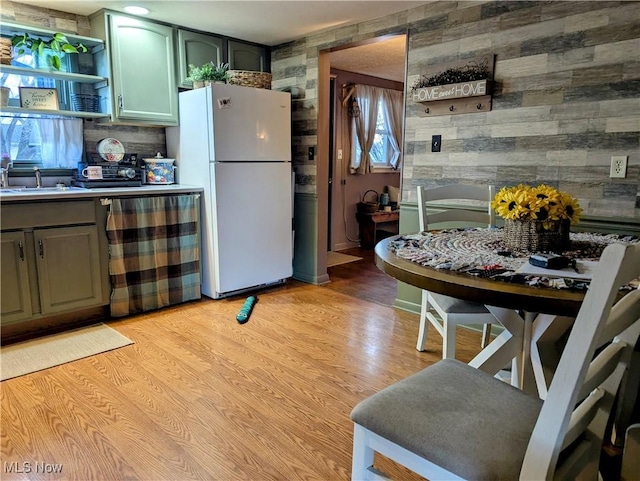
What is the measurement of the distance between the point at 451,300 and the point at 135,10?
2872mm

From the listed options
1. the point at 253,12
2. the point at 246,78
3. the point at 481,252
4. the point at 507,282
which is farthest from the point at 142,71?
the point at 507,282

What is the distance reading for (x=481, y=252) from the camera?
4.81 feet

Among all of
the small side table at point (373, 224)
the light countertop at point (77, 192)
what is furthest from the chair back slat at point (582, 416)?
the small side table at point (373, 224)

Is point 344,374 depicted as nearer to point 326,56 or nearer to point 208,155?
point 208,155

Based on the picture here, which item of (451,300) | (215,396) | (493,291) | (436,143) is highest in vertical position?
(436,143)

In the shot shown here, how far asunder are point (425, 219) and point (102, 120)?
8.12 ft

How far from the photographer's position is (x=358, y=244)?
5.76 meters

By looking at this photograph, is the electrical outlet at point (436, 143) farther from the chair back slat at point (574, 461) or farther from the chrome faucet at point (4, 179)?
the chrome faucet at point (4, 179)

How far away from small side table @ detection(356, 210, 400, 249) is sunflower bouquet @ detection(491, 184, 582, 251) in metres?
3.97

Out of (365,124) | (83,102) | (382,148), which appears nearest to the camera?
(83,102)

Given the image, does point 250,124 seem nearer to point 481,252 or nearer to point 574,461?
point 481,252

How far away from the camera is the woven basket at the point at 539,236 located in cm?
146

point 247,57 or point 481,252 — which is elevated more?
point 247,57

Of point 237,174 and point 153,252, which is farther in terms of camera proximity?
point 237,174
